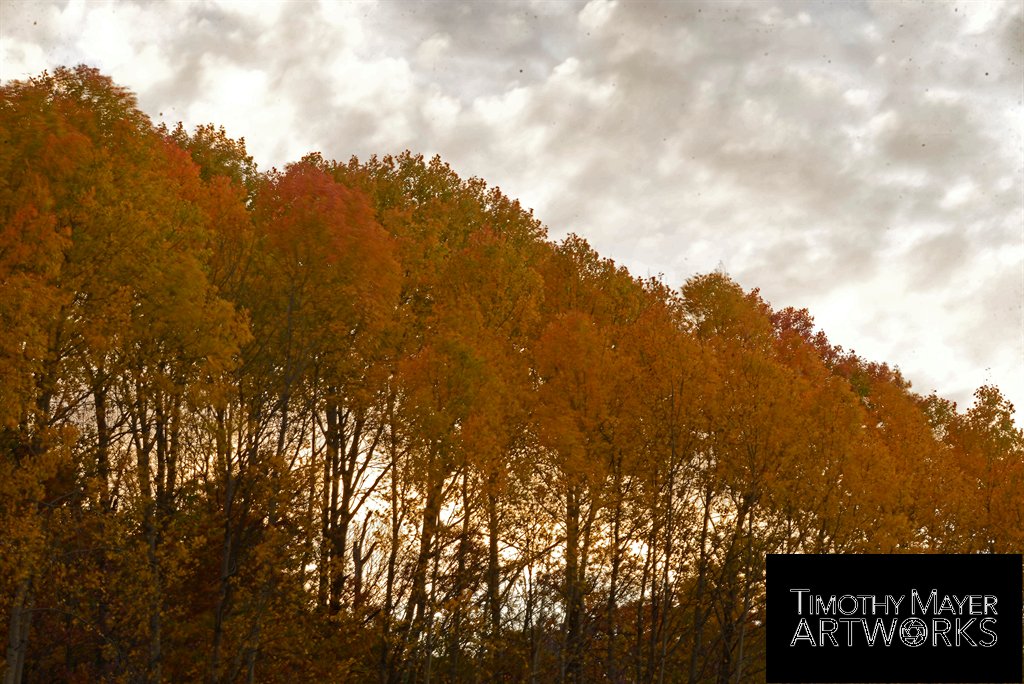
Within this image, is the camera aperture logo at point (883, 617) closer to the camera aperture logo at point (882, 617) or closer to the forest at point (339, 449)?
the camera aperture logo at point (882, 617)

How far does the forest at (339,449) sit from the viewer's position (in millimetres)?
22797

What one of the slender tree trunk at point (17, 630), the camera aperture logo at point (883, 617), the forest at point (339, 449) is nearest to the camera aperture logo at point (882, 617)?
the camera aperture logo at point (883, 617)

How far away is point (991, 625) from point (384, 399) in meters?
16.3

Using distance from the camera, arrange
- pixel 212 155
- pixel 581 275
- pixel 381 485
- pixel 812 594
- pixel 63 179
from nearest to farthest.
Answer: pixel 63 179
pixel 812 594
pixel 381 485
pixel 212 155
pixel 581 275

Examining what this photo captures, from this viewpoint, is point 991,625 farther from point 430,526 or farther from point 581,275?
point 581,275

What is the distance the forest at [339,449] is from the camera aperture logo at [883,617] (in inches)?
143

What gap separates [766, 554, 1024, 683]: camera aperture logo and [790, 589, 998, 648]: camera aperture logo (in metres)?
0.02

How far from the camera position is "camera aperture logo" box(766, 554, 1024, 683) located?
24.3 meters

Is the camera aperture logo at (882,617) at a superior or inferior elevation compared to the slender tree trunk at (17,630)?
superior

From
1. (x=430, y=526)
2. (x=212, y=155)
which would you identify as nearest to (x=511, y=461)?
(x=430, y=526)

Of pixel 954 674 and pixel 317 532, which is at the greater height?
pixel 317 532

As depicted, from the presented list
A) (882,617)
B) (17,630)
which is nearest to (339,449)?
(17,630)

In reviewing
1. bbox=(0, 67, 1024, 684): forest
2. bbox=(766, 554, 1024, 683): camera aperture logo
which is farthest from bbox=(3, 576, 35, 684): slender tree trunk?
bbox=(766, 554, 1024, 683): camera aperture logo

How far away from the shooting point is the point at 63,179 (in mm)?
23344
